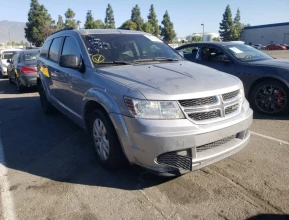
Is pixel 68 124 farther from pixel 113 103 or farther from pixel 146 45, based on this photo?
pixel 113 103

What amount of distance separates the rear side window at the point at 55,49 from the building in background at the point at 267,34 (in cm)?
7260

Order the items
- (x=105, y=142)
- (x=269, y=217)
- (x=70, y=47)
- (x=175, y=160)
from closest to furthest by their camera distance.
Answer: (x=269, y=217) → (x=175, y=160) → (x=105, y=142) → (x=70, y=47)

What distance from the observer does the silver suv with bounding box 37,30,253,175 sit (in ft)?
8.87

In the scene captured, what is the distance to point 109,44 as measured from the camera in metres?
4.00

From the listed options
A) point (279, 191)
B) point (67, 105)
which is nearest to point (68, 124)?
point (67, 105)

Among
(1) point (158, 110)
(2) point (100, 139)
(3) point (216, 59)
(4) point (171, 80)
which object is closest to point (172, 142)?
(1) point (158, 110)

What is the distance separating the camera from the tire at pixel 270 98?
5418 mm

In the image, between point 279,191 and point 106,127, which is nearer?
point 279,191

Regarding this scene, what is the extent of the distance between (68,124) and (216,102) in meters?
3.63

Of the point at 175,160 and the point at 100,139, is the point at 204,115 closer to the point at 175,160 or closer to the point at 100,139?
the point at 175,160

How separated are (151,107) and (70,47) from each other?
7.41 feet

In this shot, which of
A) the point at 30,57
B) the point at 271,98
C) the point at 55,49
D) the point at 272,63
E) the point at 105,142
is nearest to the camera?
the point at 105,142

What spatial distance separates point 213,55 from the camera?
6.64 m

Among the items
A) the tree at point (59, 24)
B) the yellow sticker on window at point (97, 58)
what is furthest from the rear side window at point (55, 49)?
the tree at point (59, 24)
